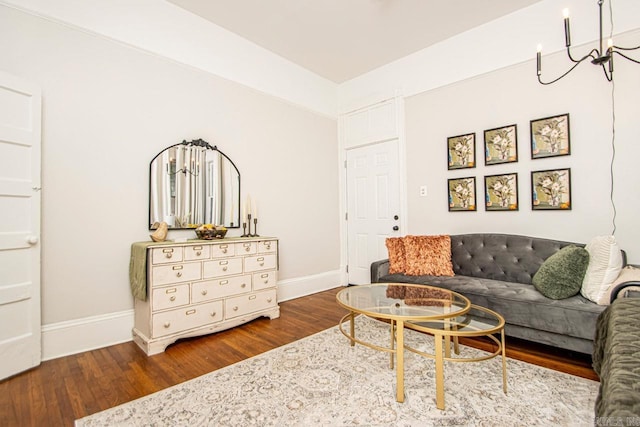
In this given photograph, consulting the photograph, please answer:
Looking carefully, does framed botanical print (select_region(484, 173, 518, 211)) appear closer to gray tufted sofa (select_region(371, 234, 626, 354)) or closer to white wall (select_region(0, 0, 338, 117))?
gray tufted sofa (select_region(371, 234, 626, 354))

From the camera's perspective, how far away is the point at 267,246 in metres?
3.25

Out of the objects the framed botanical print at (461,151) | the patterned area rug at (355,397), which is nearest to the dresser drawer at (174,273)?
the patterned area rug at (355,397)

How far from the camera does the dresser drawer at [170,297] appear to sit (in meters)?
2.42

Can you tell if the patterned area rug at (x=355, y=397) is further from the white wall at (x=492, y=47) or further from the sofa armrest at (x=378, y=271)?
the white wall at (x=492, y=47)

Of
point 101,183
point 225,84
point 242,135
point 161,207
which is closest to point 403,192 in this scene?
point 242,135

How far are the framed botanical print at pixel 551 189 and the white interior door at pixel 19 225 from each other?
14.1ft

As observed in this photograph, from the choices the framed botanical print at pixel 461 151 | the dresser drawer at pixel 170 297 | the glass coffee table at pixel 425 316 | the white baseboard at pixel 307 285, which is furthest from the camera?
the white baseboard at pixel 307 285

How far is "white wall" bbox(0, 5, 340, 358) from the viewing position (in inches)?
91.8

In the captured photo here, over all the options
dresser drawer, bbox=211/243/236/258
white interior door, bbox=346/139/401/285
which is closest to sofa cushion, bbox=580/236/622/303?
white interior door, bbox=346/139/401/285

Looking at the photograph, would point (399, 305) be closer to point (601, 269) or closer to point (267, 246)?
point (601, 269)

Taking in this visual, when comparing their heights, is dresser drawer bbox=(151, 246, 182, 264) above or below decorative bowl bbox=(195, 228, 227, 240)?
below

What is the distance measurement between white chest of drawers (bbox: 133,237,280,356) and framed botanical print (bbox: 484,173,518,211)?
2.47m

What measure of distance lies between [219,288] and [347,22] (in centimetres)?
314

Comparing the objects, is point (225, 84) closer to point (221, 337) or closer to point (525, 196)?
point (221, 337)
